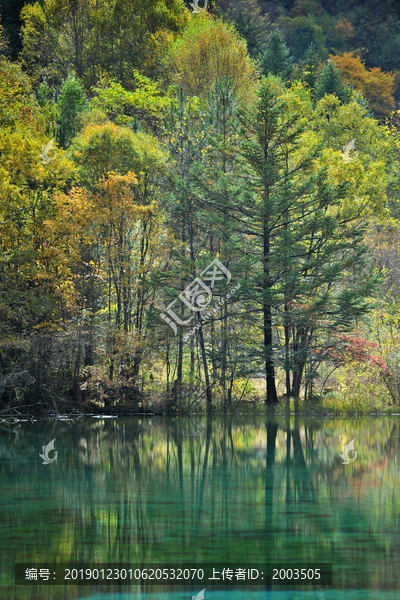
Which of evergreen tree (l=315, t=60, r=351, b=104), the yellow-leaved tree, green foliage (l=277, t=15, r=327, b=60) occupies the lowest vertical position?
the yellow-leaved tree

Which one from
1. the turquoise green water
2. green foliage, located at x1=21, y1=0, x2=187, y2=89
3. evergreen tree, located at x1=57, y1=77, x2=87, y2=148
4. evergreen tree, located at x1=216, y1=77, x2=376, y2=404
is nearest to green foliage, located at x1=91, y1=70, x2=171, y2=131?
evergreen tree, located at x1=57, y1=77, x2=87, y2=148

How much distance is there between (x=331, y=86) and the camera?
1495 inches

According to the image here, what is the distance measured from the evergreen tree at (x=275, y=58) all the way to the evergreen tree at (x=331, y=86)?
335cm

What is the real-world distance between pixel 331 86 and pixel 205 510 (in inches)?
1400

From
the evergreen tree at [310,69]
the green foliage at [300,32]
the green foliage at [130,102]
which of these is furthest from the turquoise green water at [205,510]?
the green foliage at [300,32]

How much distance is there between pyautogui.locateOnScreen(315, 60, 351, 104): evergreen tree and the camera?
124 ft

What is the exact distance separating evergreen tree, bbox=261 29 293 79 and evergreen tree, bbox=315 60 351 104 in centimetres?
335

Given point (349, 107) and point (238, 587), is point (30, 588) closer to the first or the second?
point (238, 587)

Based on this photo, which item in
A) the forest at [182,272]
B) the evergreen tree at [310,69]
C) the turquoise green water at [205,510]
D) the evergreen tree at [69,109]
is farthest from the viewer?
the evergreen tree at [310,69]

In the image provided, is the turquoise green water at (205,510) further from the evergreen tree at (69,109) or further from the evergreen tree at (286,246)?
the evergreen tree at (69,109)

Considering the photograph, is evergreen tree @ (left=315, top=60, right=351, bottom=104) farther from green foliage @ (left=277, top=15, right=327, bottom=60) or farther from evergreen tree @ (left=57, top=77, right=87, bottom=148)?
evergreen tree @ (left=57, top=77, right=87, bottom=148)

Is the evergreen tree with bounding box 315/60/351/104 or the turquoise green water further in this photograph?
the evergreen tree with bounding box 315/60/351/104

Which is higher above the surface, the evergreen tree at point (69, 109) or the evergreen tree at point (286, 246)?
the evergreen tree at point (69, 109)

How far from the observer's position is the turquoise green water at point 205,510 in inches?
167
